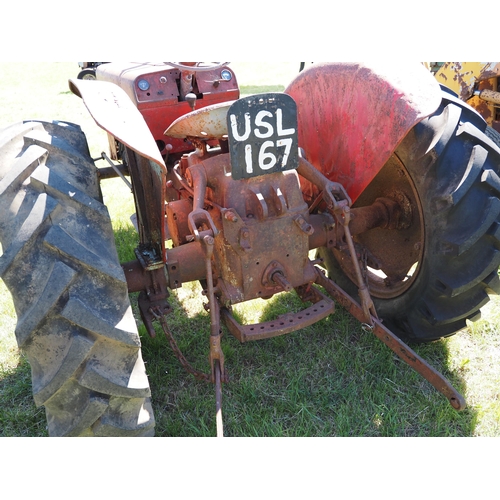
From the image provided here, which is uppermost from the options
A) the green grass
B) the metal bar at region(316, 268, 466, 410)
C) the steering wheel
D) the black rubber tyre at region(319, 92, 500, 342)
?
the steering wheel

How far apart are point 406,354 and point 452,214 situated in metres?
0.64

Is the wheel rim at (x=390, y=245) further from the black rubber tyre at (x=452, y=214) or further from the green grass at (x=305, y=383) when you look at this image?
the green grass at (x=305, y=383)

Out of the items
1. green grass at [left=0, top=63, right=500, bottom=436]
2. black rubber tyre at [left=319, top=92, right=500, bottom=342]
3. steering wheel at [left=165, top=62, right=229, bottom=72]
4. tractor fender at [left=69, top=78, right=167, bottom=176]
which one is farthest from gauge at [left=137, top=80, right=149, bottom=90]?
black rubber tyre at [left=319, top=92, right=500, bottom=342]

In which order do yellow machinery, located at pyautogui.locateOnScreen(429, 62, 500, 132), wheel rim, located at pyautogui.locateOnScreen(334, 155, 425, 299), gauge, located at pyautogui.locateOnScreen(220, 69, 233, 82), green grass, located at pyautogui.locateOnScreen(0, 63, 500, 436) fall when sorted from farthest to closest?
yellow machinery, located at pyautogui.locateOnScreen(429, 62, 500, 132) → gauge, located at pyautogui.locateOnScreen(220, 69, 233, 82) → wheel rim, located at pyautogui.locateOnScreen(334, 155, 425, 299) → green grass, located at pyautogui.locateOnScreen(0, 63, 500, 436)

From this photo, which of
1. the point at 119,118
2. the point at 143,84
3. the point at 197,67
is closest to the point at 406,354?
the point at 119,118

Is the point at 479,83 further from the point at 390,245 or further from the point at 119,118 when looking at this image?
the point at 119,118

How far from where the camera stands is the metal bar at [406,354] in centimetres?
198

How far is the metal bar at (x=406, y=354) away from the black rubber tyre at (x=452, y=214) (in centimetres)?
32

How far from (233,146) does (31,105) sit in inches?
352

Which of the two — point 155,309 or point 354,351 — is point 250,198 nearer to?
point 155,309

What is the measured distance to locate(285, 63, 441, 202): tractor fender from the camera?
6.95 ft

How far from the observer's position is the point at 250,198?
2182 mm

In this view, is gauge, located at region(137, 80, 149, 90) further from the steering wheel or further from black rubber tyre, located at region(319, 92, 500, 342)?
black rubber tyre, located at region(319, 92, 500, 342)

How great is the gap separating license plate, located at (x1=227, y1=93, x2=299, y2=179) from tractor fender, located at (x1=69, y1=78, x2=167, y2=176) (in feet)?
1.01
